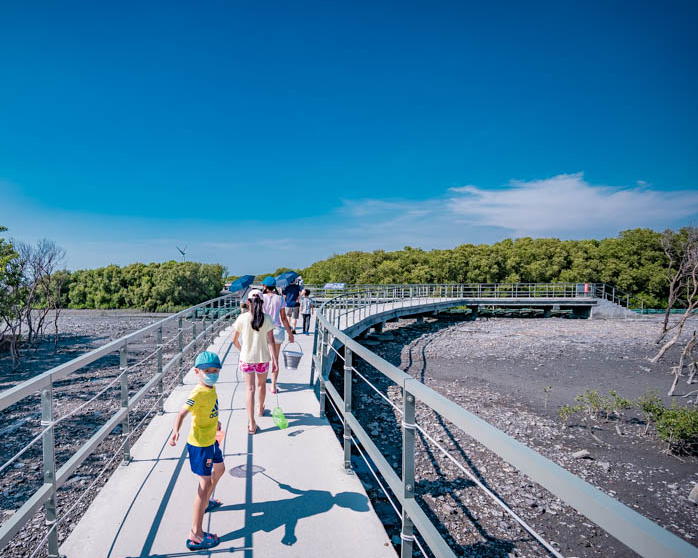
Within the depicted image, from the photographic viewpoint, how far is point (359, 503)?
10.9 ft

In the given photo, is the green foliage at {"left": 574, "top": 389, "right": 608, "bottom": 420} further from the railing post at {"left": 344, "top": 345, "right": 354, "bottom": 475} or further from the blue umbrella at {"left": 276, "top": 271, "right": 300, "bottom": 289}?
the railing post at {"left": 344, "top": 345, "right": 354, "bottom": 475}

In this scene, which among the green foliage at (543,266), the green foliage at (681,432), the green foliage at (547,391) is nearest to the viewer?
the green foliage at (681,432)

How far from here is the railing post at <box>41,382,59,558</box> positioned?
2.45m

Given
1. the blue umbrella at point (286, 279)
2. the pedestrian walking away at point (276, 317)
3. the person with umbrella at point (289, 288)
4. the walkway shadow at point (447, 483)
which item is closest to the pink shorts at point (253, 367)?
the pedestrian walking away at point (276, 317)

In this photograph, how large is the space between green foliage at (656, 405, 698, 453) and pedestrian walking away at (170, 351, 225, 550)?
9.15 m

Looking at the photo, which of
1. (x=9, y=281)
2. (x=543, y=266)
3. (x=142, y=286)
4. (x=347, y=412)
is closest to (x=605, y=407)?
(x=347, y=412)

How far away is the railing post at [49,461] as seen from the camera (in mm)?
2453

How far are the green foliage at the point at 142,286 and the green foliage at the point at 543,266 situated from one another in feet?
49.8

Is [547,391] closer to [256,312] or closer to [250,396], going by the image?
[250,396]

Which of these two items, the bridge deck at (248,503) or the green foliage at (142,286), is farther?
the green foliage at (142,286)

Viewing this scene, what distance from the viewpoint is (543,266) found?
51.6 metres

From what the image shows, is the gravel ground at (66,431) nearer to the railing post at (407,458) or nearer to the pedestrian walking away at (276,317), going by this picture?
the pedestrian walking away at (276,317)

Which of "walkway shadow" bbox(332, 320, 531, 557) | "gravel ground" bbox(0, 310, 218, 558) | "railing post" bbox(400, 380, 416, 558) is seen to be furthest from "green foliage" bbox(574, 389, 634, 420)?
"railing post" bbox(400, 380, 416, 558)

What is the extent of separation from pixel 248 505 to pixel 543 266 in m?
53.9
